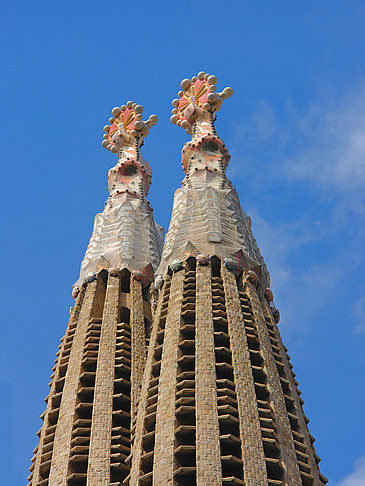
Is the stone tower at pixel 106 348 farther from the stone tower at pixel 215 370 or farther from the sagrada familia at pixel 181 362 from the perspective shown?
the stone tower at pixel 215 370

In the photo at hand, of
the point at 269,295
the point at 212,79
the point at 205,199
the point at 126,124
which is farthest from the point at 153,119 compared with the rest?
the point at 269,295

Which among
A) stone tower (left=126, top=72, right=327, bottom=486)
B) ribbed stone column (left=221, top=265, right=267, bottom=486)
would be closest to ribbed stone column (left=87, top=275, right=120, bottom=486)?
stone tower (left=126, top=72, right=327, bottom=486)

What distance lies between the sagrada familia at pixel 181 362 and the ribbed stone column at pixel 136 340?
3.1 inches

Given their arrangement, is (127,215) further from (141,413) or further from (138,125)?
(141,413)

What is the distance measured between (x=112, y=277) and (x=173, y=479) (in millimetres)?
21366

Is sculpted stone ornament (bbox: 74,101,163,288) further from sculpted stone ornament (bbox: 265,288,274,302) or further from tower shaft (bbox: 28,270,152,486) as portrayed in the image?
sculpted stone ornament (bbox: 265,288,274,302)

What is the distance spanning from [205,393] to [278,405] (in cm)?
325

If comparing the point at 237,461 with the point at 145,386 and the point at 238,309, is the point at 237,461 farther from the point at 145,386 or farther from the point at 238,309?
the point at 238,309

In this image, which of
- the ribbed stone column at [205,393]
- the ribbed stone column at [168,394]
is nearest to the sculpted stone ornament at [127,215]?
the ribbed stone column at [168,394]

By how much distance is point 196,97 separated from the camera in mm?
73562

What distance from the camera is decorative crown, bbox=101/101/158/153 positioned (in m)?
77.9

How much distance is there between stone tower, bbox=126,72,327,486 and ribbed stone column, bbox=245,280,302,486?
0.06 meters

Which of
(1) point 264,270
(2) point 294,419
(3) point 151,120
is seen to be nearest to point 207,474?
(2) point 294,419

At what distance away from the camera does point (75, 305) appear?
6341 centimetres
